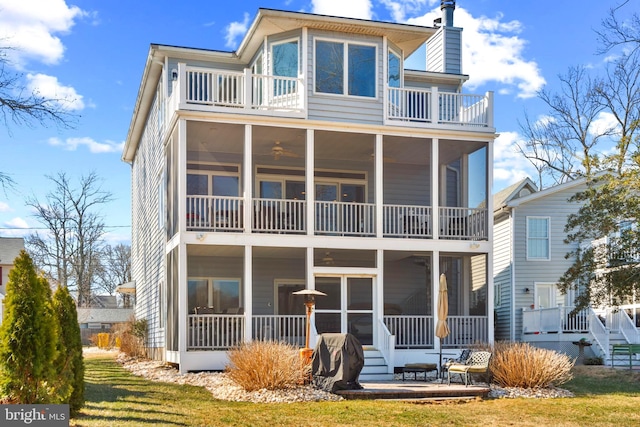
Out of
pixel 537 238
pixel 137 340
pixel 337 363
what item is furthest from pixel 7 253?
pixel 337 363

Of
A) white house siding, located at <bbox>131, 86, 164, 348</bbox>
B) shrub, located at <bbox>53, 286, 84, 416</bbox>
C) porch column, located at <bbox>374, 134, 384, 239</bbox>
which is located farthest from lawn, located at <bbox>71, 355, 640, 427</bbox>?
white house siding, located at <bbox>131, 86, 164, 348</bbox>

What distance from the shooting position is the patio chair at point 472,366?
48.4 feet

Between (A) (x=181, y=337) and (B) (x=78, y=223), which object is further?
(B) (x=78, y=223)

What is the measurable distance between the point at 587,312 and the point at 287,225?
10.8 metres

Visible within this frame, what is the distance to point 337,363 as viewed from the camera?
46.2 ft

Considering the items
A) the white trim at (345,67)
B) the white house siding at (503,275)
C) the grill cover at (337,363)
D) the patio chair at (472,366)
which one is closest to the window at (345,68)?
the white trim at (345,67)

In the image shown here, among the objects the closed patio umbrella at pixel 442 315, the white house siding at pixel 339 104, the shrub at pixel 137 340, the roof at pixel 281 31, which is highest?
the roof at pixel 281 31

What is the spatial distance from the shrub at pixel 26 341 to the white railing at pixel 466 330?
11.9 metres

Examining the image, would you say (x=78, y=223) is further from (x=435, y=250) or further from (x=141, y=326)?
(x=435, y=250)

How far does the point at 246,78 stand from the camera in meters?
17.8

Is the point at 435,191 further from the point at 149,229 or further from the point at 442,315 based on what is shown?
the point at 149,229

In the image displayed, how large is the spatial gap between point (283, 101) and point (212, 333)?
6.01 meters

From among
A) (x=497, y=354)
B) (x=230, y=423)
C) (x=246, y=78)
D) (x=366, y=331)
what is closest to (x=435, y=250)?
(x=366, y=331)

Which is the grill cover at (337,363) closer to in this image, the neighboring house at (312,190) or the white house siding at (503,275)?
the neighboring house at (312,190)
